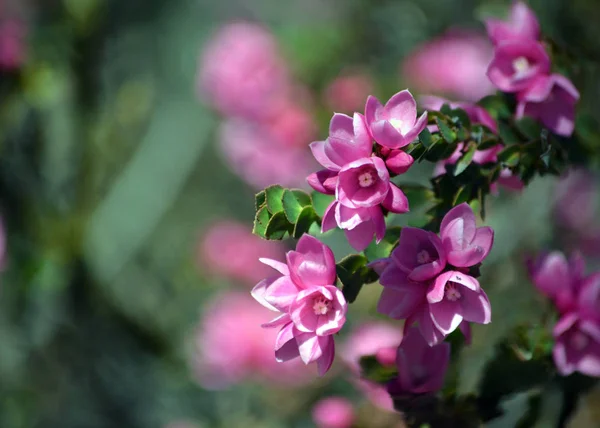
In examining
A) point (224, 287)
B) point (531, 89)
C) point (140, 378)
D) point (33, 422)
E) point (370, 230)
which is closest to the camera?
point (370, 230)

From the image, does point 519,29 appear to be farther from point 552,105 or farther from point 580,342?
point 580,342

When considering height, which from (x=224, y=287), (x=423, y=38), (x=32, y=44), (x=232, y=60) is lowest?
(x=224, y=287)

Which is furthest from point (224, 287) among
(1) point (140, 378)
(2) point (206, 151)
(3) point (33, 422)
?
(2) point (206, 151)

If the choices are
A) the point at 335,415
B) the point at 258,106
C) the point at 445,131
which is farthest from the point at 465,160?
the point at 258,106

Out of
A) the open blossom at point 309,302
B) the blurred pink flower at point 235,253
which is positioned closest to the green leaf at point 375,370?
the open blossom at point 309,302

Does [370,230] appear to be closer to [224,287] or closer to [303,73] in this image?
[303,73]
